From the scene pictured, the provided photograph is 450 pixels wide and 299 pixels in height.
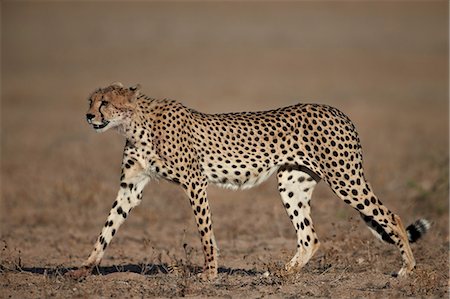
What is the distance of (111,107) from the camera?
714cm

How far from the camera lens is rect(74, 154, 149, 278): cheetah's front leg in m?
7.16

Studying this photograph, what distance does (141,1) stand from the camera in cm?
4662

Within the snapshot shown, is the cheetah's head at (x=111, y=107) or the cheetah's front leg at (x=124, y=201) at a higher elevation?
the cheetah's head at (x=111, y=107)

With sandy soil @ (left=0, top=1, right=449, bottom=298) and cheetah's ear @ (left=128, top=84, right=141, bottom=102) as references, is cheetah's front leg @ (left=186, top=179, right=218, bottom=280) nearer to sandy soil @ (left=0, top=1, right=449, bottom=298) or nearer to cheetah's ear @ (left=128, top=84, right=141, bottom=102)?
sandy soil @ (left=0, top=1, right=449, bottom=298)

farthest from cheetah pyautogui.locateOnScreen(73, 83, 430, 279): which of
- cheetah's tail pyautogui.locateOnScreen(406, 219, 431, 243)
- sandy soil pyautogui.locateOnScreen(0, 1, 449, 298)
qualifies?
sandy soil pyautogui.locateOnScreen(0, 1, 449, 298)

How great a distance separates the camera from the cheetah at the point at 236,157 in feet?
23.3

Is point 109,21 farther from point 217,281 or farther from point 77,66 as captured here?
point 217,281

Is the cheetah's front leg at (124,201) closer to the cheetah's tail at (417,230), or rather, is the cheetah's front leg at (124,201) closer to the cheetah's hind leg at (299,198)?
the cheetah's hind leg at (299,198)

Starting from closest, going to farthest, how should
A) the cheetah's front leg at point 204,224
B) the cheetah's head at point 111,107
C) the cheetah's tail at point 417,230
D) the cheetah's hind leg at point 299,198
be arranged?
the cheetah's front leg at point 204,224 → the cheetah's head at point 111,107 → the cheetah's tail at point 417,230 → the cheetah's hind leg at point 299,198

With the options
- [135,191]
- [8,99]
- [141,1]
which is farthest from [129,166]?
[141,1]

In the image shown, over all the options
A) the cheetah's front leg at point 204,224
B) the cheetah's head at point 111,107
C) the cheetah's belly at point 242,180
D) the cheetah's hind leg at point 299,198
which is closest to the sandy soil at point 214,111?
the cheetah's front leg at point 204,224

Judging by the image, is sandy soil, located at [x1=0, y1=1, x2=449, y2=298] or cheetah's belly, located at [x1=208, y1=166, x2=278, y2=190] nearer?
sandy soil, located at [x1=0, y1=1, x2=449, y2=298]

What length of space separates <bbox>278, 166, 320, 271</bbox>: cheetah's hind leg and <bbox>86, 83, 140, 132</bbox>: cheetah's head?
1.36 metres

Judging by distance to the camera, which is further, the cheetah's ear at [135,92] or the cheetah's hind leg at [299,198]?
the cheetah's hind leg at [299,198]
